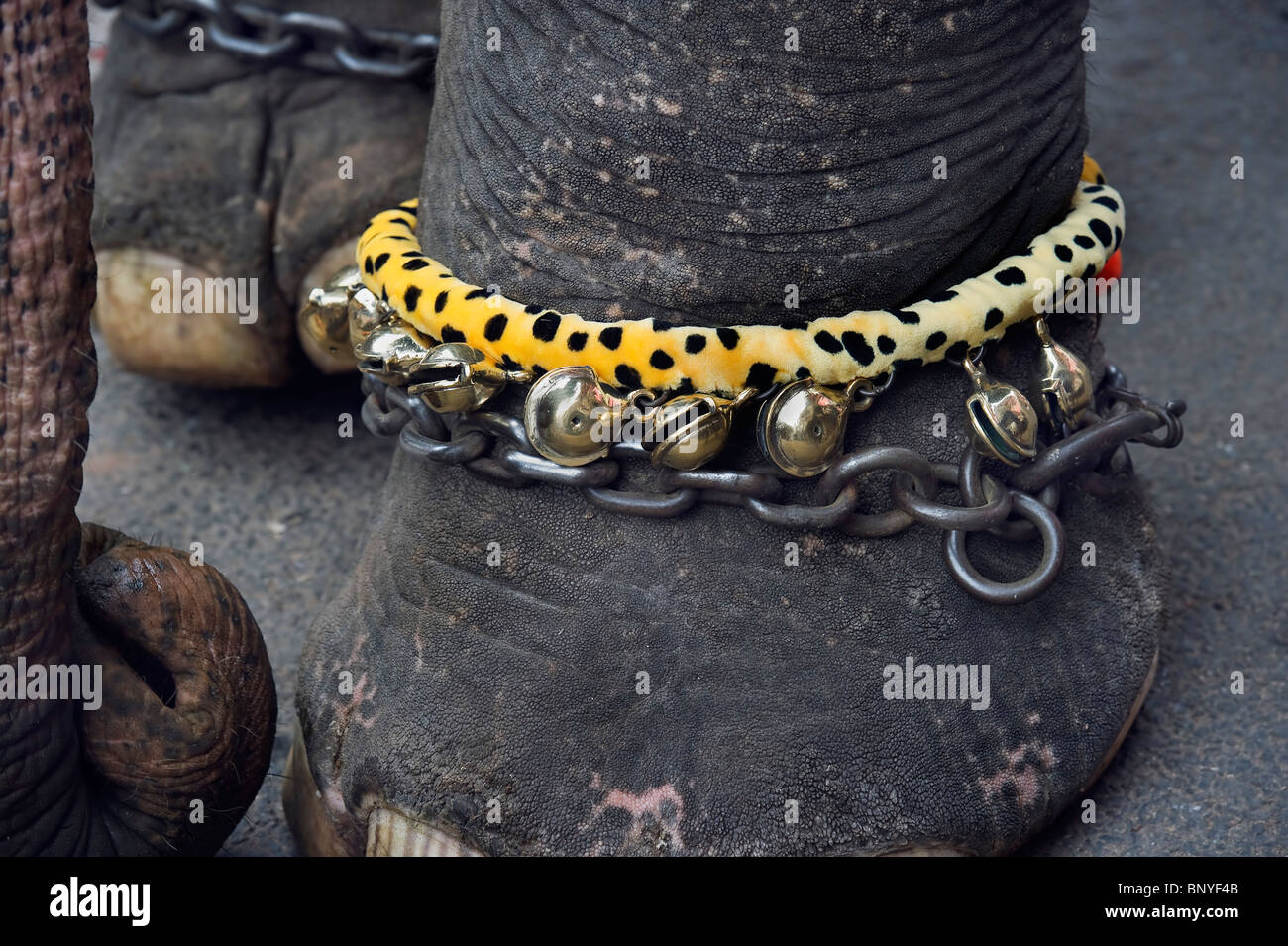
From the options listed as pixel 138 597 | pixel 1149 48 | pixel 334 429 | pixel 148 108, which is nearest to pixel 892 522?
pixel 138 597

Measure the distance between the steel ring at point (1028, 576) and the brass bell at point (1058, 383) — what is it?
0.07 metres

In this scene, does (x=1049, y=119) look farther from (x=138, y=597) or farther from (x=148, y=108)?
(x=148, y=108)

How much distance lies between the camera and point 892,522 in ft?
3.27

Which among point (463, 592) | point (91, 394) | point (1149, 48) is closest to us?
point (91, 394)

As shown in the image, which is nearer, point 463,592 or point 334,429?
point 463,592

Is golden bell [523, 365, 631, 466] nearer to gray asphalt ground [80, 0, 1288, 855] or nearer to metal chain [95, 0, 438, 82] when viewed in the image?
gray asphalt ground [80, 0, 1288, 855]

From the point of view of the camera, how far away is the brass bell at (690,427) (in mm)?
943

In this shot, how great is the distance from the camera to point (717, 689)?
3.27 feet

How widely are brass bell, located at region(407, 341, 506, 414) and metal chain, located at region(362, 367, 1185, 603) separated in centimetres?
2

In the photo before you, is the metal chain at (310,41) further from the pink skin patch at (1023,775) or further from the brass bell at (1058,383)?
the pink skin patch at (1023,775)

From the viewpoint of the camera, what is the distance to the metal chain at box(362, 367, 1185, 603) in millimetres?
968

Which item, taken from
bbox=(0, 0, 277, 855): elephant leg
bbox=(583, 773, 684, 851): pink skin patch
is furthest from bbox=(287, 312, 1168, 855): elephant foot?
bbox=(0, 0, 277, 855): elephant leg

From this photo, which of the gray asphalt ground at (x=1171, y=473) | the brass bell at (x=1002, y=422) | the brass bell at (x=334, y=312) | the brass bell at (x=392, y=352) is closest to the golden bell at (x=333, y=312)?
the brass bell at (x=334, y=312)
